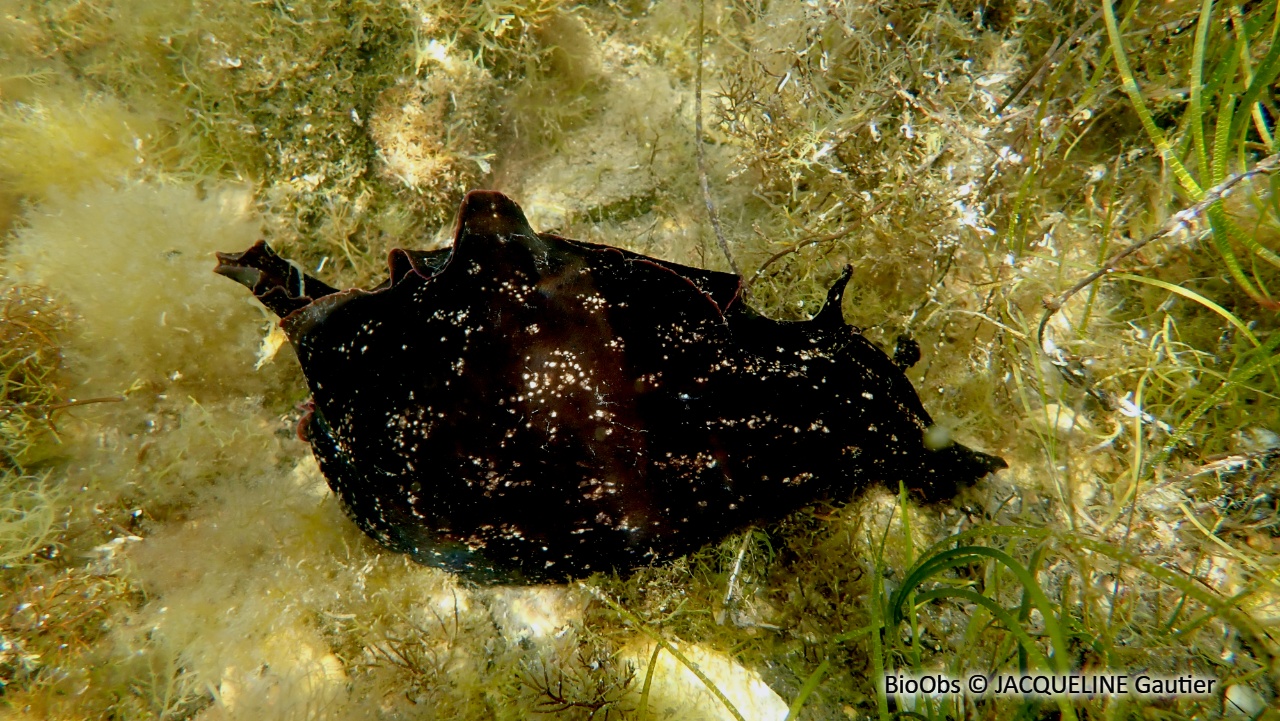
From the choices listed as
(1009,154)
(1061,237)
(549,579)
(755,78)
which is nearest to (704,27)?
(755,78)

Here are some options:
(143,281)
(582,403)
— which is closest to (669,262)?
(582,403)

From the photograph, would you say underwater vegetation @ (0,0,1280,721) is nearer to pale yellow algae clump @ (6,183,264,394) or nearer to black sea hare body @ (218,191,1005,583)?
pale yellow algae clump @ (6,183,264,394)

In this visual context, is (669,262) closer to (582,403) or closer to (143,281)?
(582,403)

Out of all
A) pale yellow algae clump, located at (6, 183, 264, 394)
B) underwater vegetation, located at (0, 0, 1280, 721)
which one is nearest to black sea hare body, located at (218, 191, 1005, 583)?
underwater vegetation, located at (0, 0, 1280, 721)

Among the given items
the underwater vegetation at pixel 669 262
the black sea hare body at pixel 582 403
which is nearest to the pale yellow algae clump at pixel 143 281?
the underwater vegetation at pixel 669 262

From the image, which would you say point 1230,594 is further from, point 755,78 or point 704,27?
point 704,27
